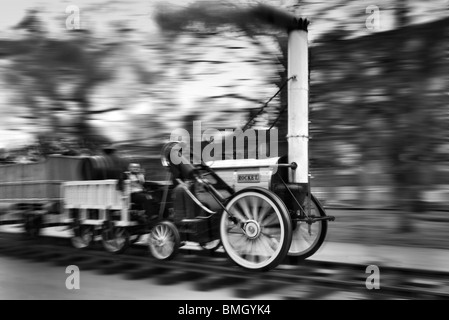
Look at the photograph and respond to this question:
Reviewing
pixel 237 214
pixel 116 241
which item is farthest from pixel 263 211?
pixel 116 241

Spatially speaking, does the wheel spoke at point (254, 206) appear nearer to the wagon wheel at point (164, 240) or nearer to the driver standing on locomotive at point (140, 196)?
the wagon wheel at point (164, 240)

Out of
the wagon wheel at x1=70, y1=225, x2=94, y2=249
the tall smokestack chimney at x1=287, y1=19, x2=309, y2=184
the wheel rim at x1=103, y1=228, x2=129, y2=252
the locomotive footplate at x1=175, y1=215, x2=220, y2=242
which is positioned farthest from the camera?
the wagon wheel at x1=70, y1=225, x2=94, y2=249

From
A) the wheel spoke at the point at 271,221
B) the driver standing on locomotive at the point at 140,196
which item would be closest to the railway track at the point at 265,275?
the wheel spoke at the point at 271,221

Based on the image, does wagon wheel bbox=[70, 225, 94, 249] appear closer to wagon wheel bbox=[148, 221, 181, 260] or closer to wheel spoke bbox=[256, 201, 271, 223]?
wagon wheel bbox=[148, 221, 181, 260]

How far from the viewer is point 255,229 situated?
6199mm

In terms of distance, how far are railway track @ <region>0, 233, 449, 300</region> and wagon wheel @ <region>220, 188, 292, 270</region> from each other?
0.72ft

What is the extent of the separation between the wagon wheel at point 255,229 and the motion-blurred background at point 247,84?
4.93 feet

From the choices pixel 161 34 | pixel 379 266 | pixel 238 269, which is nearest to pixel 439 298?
pixel 379 266

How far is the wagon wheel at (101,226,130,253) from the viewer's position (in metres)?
7.79

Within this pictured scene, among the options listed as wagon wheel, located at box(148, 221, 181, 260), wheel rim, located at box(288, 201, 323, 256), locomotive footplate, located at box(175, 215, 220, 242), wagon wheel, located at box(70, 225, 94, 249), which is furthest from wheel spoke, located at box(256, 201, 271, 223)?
wagon wheel, located at box(70, 225, 94, 249)

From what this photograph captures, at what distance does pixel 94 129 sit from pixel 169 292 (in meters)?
3.88

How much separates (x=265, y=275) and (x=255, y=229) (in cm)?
56

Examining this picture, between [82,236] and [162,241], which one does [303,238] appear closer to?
[162,241]

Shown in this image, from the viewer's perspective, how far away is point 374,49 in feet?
24.1
